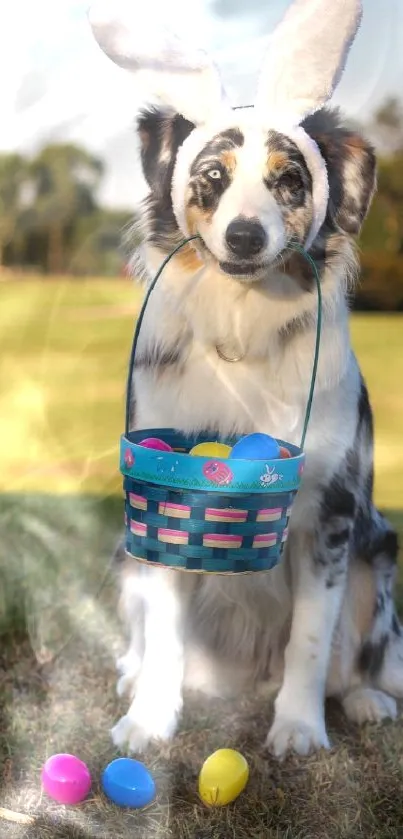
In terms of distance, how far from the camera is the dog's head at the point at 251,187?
90.2 inches

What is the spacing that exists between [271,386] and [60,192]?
2.29 ft

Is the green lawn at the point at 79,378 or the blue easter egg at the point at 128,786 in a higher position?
the green lawn at the point at 79,378

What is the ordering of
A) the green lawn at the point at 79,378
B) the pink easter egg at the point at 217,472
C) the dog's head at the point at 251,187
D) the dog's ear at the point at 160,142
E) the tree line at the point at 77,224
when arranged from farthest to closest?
the green lawn at the point at 79,378 < the tree line at the point at 77,224 < the dog's ear at the point at 160,142 < the dog's head at the point at 251,187 < the pink easter egg at the point at 217,472

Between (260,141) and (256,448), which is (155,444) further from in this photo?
(260,141)

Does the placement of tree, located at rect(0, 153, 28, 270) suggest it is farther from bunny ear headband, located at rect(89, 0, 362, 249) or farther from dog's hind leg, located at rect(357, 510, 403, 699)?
dog's hind leg, located at rect(357, 510, 403, 699)

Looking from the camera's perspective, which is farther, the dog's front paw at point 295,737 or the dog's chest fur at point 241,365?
the dog's front paw at point 295,737

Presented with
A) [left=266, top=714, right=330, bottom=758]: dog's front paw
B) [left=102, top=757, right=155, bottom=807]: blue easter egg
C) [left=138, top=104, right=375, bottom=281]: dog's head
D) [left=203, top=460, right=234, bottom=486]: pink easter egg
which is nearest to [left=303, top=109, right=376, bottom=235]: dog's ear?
[left=138, top=104, right=375, bottom=281]: dog's head

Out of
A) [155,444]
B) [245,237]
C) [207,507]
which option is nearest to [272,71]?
[245,237]

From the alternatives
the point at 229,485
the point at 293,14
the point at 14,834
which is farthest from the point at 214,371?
the point at 14,834

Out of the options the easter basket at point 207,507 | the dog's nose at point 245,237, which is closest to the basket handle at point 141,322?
the dog's nose at point 245,237

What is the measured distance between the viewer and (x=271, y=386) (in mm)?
2543

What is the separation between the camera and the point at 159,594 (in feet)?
8.98

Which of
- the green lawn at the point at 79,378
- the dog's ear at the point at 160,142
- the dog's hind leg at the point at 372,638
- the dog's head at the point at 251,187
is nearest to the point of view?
the dog's head at the point at 251,187

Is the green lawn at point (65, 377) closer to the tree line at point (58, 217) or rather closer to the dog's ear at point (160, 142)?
the tree line at point (58, 217)
